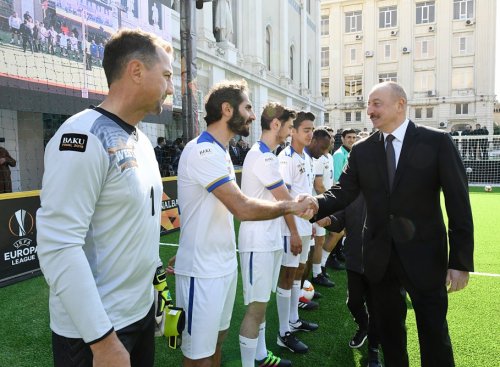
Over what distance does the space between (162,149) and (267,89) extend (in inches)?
549

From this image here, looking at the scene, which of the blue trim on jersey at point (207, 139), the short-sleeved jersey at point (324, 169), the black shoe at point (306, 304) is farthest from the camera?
the short-sleeved jersey at point (324, 169)

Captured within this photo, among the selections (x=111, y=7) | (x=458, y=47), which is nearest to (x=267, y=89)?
(x=111, y=7)

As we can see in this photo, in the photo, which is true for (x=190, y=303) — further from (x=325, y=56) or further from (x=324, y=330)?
(x=325, y=56)

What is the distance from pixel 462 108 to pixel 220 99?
50301mm

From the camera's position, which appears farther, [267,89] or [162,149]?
[267,89]

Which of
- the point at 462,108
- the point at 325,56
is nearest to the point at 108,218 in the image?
the point at 462,108

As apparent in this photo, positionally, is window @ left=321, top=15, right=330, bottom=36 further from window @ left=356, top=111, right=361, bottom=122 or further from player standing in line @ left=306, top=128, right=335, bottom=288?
player standing in line @ left=306, top=128, right=335, bottom=288

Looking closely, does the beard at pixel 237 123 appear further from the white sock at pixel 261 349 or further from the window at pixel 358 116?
the window at pixel 358 116

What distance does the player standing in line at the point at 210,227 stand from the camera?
232 cm

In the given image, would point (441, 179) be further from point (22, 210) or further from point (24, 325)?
point (22, 210)

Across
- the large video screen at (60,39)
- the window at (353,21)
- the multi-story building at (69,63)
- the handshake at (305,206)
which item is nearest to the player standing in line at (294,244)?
the handshake at (305,206)

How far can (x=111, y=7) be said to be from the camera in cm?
860

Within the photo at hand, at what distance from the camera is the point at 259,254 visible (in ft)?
10.6

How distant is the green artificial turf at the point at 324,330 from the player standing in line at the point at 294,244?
12 centimetres
